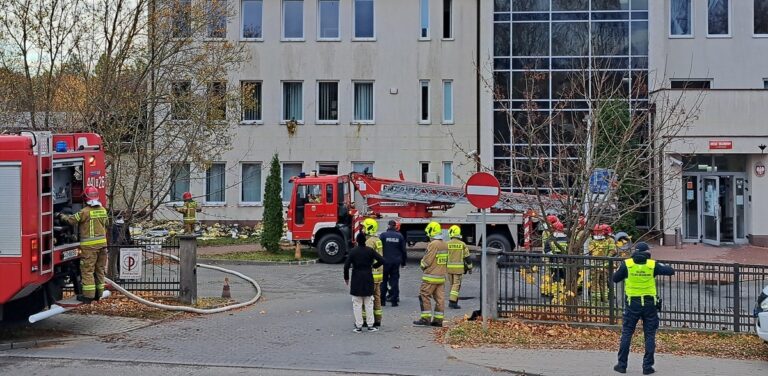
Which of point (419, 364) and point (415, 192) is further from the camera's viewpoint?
point (415, 192)

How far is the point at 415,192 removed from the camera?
21.9 m

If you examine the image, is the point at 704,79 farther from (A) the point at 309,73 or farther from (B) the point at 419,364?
(B) the point at 419,364

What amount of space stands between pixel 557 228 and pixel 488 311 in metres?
2.84

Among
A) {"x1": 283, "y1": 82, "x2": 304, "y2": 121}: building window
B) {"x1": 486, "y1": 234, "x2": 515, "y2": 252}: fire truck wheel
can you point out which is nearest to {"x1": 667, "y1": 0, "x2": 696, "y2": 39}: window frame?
{"x1": 486, "y1": 234, "x2": 515, "y2": 252}: fire truck wheel

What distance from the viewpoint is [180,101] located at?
1566 centimetres

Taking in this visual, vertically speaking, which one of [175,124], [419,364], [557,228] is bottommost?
[419,364]

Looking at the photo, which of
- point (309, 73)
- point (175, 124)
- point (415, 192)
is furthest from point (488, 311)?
point (309, 73)

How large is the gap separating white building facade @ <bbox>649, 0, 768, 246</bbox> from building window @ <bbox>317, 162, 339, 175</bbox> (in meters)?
12.6

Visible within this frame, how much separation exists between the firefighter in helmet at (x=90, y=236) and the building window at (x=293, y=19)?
808 inches

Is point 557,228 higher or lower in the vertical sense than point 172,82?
lower

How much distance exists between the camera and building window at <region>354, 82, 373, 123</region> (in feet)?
100

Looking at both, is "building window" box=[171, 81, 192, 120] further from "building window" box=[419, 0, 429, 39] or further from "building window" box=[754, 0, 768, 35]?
"building window" box=[754, 0, 768, 35]

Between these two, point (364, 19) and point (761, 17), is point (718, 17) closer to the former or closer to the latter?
point (761, 17)

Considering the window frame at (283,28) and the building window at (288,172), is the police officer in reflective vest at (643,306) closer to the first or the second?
the building window at (288,172)
